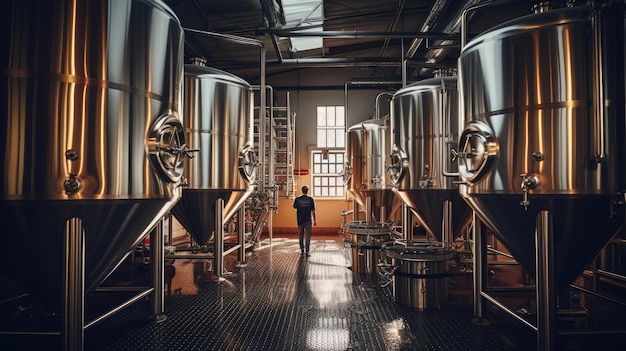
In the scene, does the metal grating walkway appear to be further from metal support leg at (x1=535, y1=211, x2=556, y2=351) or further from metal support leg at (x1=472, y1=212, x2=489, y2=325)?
metal support leg at (x1=535, y1=211, x2=556, y2=351)

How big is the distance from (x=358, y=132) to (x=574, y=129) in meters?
5.72

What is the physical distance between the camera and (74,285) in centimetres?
207

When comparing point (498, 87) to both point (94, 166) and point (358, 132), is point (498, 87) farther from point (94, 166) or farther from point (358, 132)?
point (358, 132)

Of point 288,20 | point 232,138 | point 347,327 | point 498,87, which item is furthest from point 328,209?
point 498,87

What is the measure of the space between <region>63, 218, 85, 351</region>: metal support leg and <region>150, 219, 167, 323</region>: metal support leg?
3.62 feet

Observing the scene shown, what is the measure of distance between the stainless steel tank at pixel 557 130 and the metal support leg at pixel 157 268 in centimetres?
238

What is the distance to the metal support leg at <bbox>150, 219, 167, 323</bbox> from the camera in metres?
3.23

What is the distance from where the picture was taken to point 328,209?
1176 centimetres

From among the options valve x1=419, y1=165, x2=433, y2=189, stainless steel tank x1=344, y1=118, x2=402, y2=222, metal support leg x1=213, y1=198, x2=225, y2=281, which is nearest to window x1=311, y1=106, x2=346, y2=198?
stainless steel tank x1=344, y1=118, x2=402, y2=222

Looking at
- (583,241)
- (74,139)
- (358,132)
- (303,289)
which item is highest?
(358,132)

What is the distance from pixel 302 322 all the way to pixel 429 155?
2.17 m

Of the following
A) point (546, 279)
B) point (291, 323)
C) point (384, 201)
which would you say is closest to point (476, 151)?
point (546, 279)

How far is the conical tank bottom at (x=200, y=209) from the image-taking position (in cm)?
446

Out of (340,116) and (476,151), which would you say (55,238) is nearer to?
(476,151)
